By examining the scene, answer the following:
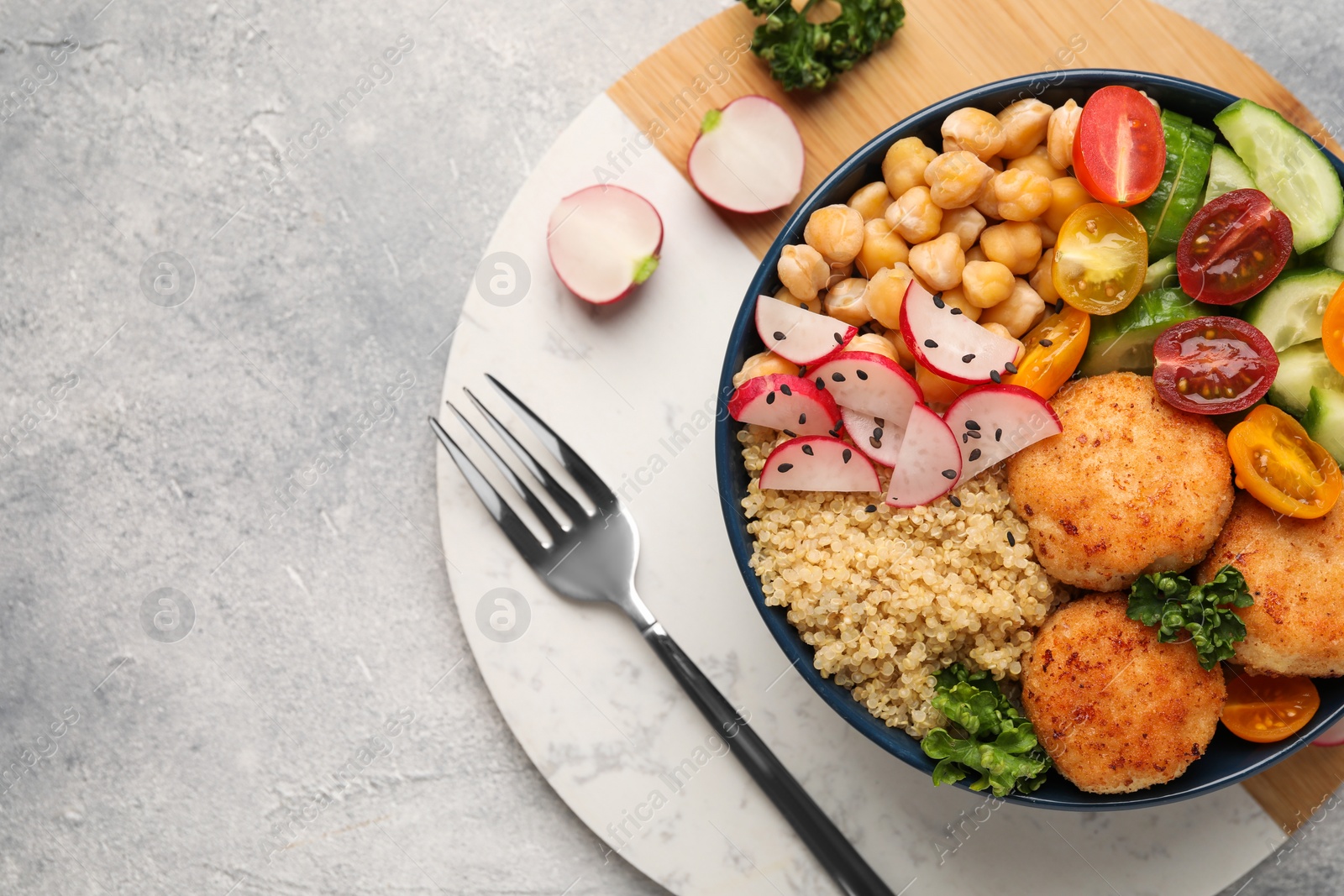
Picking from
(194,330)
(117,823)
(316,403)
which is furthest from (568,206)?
(117,823)

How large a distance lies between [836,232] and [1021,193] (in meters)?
0.37

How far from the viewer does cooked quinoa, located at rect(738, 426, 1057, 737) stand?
1.77 metres

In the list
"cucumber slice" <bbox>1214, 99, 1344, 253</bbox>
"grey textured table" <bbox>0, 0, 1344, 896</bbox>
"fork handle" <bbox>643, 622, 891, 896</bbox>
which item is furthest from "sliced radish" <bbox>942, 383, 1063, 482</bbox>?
"grey textured table" <bbox>0, 0, 1344, 896</bbox>

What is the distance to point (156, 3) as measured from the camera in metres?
2.50

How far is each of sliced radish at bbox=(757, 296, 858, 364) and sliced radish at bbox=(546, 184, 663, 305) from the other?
14.6 inches

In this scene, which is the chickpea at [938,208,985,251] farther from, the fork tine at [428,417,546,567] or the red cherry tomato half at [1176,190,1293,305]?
the fork tine at [428,417,546,567]

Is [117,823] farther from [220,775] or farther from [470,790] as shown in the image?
[470,790]

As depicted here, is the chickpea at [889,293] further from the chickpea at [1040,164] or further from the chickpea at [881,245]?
the chickpea at [1040,164]

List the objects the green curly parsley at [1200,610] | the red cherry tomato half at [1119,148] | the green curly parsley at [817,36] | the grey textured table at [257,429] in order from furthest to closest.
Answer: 1. the grey textured table at [257,429]
2. the green curly parsley at [817,36]
3. the red cherry tomato half at [1119,148]
4. the green curly parsley at [1200,610]

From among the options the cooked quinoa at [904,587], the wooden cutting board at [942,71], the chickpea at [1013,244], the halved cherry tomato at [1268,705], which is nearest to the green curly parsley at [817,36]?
the wooden cutting board at [942,71]

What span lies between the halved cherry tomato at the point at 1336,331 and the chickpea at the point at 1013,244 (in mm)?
527

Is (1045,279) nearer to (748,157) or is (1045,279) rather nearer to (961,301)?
(961,301)

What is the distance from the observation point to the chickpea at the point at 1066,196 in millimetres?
1887

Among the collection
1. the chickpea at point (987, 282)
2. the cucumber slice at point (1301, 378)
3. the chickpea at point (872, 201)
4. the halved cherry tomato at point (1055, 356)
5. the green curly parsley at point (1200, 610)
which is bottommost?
the green curly parsley at point (1200, 610)
